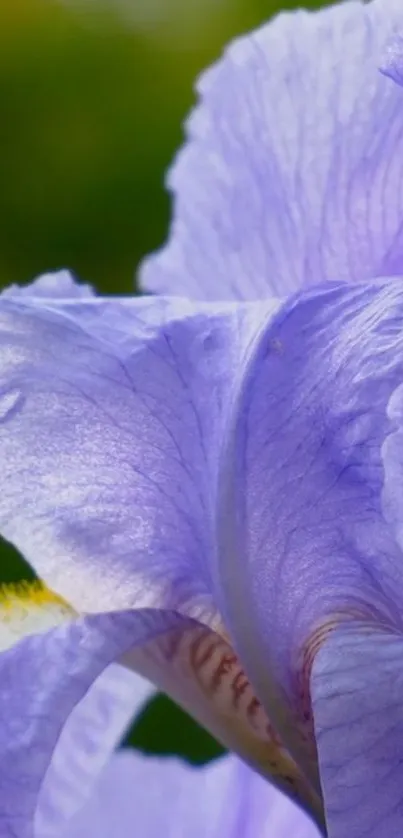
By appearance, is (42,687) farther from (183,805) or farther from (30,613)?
(183,805)

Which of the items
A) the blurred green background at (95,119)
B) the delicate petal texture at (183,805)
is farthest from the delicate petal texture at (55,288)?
the blurred green background at (95,119)

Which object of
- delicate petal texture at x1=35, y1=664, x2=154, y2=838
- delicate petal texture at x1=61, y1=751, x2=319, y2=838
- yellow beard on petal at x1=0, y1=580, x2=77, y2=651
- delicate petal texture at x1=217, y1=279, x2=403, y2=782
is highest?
delicate petal texture at x1=217, y1=279, x2=403, y2=782

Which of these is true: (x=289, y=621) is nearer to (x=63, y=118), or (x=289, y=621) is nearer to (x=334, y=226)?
(x=334, y=226)

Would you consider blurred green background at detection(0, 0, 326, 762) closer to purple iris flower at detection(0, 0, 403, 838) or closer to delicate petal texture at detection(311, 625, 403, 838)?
purple iris flower at detection(0, 0, 403, 838)

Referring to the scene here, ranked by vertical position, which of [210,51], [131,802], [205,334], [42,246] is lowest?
[42,246]

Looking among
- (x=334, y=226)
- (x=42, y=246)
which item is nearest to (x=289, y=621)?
(x=334, y=226)

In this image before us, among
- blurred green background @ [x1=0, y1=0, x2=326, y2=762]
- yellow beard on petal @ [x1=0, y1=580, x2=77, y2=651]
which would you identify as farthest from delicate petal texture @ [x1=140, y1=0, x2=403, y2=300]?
blurred green background @ [x1=0, y1=0, x2=326, y2=762]
